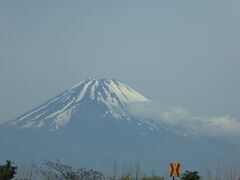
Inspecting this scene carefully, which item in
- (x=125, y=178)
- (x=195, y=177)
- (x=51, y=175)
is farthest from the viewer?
(x=51, y=175)

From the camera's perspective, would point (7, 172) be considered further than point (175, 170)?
Yes

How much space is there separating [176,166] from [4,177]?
34.1 ft

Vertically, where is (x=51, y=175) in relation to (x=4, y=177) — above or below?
above

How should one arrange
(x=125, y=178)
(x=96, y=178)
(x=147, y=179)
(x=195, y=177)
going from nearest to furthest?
1. (x=195, y=177)
2. (x=125, y=178)
3. (x=147, y=179)
4. (x=96, y=178)

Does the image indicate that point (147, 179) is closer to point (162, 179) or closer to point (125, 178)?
point (162, 179)

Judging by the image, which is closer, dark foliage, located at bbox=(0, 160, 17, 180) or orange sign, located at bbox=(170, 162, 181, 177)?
orange sign, located at bbox=(170, 162, 181, 177)

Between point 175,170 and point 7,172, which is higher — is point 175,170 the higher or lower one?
the lower one

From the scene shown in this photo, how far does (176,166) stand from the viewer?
26.3 metres

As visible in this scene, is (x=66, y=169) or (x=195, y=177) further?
(x=66, y=169)

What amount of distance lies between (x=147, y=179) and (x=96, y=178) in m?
4.50

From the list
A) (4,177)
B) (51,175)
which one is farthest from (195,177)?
(51,175)

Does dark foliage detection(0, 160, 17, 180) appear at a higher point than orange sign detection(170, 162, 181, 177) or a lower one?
→ higher

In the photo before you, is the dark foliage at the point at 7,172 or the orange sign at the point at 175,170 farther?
the dark foliage at the point at 7,172

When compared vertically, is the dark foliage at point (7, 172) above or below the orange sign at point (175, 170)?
above
